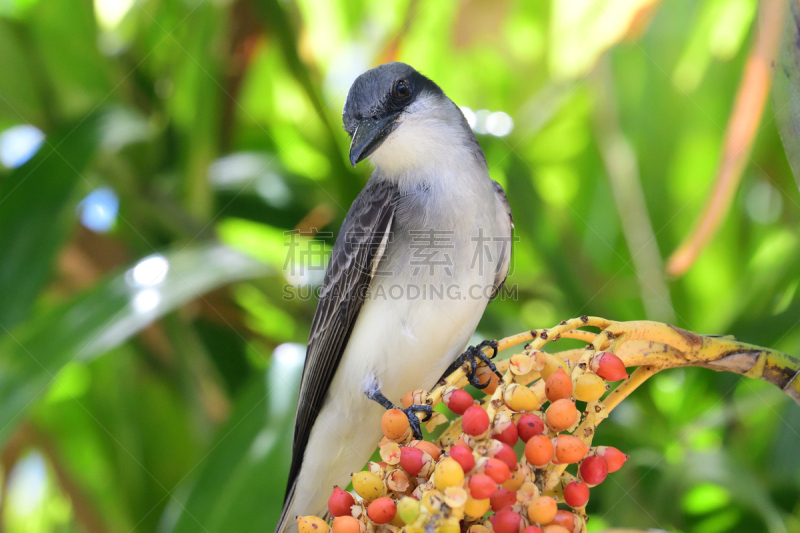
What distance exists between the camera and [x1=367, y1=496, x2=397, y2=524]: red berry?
0.65 m

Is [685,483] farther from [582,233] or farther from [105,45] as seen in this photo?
[105,45]

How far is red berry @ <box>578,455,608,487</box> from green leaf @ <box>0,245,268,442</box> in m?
1.06

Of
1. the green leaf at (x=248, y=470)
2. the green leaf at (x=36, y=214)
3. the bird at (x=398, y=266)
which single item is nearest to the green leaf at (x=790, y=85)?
the bird at (x=398, y=266)

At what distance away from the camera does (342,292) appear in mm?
1375

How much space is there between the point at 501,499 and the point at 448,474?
3.4 inches

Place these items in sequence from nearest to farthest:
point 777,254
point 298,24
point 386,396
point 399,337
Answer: point 399,337 → point 386,396 → point 777,254 → point 298,24

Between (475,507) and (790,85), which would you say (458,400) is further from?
(790,85)

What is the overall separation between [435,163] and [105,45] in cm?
139

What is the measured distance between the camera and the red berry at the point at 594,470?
67 centimetres

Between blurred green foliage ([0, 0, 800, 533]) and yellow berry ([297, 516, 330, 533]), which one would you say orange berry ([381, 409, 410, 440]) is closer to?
yellow berry ([297, 516, 330, 533])

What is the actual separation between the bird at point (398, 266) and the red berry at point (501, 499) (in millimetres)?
580

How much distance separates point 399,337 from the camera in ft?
4.29

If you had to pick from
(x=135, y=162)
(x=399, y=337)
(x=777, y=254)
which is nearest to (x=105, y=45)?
(x=135, y=162)

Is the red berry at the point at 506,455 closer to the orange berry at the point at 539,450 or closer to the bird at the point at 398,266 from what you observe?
the orange berry at the point at 539,450
